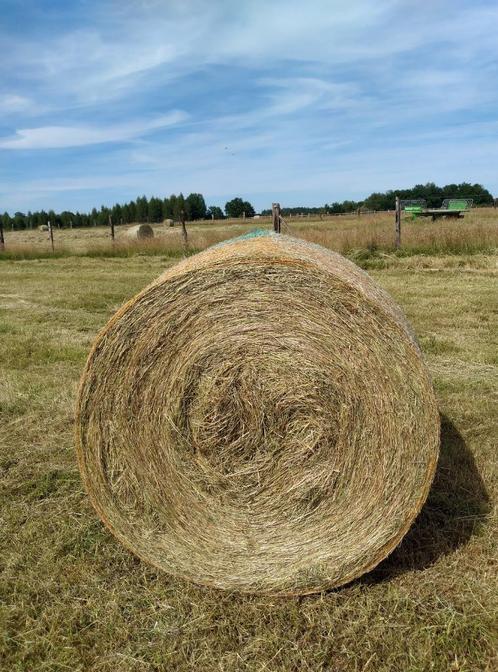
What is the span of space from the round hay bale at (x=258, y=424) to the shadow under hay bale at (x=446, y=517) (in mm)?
349

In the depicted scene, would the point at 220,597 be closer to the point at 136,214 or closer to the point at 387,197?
the point at 387,197

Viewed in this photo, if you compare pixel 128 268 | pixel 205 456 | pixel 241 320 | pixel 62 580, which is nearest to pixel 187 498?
pixel 205 456

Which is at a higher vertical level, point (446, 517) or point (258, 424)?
point (258, 424)

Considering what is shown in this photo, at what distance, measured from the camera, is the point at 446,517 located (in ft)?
11.2

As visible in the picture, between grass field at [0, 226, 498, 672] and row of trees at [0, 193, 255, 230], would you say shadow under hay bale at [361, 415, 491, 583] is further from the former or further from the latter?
row of trees at [0, 193, 255, 230]

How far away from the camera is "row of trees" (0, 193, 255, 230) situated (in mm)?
69188

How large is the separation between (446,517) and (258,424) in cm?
131

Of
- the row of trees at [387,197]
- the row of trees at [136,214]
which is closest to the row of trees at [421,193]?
the row of trees at [387,197]

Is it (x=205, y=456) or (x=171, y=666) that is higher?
(x=205, y=456)

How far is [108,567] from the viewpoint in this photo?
121 inches

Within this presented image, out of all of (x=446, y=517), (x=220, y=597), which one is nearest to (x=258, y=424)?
(x=220, y=597)

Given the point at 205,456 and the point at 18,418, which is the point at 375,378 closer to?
the point at 205,456

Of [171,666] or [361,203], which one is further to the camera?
[361,203]

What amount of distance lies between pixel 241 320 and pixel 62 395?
10.1 feet
